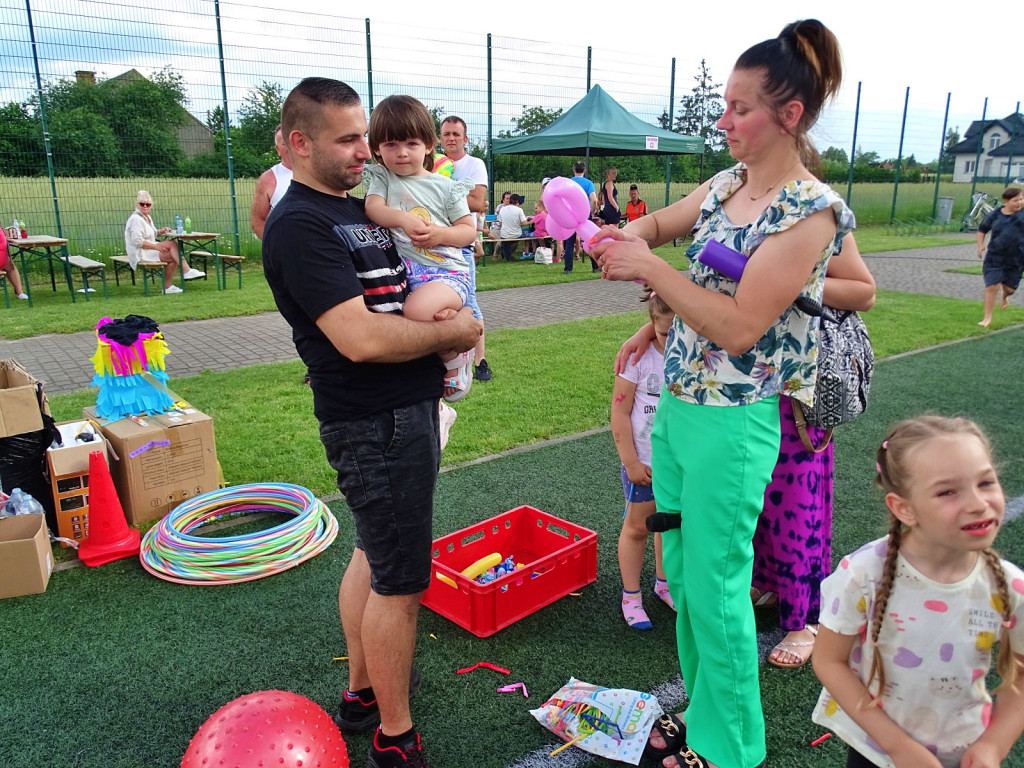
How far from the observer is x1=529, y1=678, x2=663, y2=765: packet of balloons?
8.13 feet

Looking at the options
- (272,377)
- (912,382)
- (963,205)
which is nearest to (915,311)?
(912,382)

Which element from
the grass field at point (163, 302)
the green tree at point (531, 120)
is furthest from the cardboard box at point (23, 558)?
the green tree at point (531, 120)

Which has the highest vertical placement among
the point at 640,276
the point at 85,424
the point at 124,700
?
the point at 640,276

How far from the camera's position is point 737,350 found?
192 cm

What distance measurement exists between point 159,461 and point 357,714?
228cm

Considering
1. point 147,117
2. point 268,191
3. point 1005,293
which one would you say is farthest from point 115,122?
point 1005,293

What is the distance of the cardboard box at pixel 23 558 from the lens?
342 centimetres

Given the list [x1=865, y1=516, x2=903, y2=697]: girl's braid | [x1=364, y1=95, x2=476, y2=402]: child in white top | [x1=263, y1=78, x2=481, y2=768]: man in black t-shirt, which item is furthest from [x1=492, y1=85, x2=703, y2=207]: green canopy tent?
[x1=865, y1=516, x2=903, y2=697]: girl's braid

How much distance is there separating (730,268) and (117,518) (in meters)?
3.39

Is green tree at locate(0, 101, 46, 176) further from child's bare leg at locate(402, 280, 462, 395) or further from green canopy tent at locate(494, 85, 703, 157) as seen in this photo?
child's bare leg at locate(402, 280, 462, 395)

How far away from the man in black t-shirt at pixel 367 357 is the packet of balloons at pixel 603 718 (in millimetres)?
515

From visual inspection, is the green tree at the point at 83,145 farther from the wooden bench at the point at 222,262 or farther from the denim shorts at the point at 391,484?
the denim shorts at the point at 391,484

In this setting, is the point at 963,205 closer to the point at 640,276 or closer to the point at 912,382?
the point at 912,382

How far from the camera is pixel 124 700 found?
9.14 ft
